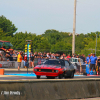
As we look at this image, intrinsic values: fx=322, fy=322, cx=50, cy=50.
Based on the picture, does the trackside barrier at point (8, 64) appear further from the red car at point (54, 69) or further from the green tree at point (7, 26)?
the green tree at point (7, 26)

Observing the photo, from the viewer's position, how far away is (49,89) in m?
→ 9.95

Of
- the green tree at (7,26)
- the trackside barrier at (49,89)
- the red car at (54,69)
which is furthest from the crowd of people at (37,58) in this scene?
the green tree at (7,26)

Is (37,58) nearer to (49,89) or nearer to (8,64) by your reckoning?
(8,64)

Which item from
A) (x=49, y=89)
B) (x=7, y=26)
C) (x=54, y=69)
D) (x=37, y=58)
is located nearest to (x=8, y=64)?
(x=37, y=58)

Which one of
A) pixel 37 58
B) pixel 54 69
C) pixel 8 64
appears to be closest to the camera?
pixel 54 69

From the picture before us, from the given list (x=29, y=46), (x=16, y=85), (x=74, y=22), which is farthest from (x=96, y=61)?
(x=16, y=85)

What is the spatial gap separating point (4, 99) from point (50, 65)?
33.3 ft

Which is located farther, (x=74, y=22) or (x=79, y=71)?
(x=74, y=22)

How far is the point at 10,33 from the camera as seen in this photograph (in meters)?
112

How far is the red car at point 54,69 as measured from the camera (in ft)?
60.5

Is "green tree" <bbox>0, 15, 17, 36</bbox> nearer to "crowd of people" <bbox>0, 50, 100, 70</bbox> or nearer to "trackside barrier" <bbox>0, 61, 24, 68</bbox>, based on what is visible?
"crowd of people" <bbox>0, 50, 100, 70</bbox>

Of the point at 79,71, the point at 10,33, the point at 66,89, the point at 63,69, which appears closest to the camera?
the point at 66,89

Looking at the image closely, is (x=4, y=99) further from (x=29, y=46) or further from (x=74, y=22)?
(x=74, y=22)

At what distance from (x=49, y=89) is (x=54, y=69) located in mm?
8497
